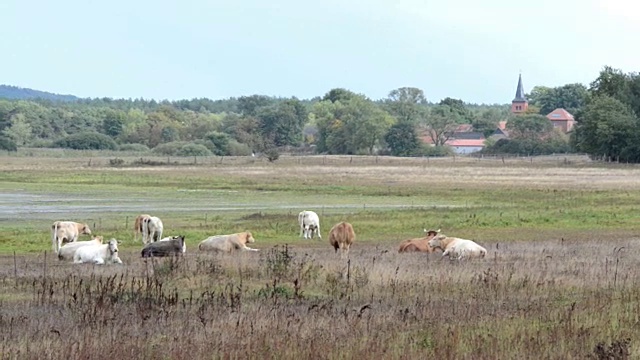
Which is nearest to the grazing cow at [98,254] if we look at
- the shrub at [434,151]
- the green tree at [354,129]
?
the shrub at [434,151]

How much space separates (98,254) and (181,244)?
8.23 feet

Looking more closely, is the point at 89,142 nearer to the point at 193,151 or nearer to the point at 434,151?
the point at 193,151

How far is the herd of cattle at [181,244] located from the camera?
83.9 ft

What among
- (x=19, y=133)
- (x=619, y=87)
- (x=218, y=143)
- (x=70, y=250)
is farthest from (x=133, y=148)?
(x=70, y=250)

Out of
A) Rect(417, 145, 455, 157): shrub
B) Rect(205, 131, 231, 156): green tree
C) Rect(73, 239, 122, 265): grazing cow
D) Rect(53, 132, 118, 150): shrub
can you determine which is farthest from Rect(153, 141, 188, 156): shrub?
Rect(73, 239, 122, 265): grazing cow

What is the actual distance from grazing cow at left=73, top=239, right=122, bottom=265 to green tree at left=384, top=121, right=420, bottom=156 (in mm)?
152971

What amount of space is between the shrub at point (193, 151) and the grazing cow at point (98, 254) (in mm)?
133818

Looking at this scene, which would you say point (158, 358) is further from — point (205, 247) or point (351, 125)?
point (351, 125)

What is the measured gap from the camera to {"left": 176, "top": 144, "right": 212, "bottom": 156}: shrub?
524 feet

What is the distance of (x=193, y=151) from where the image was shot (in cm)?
16075

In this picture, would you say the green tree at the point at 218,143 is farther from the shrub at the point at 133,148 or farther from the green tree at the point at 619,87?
the green tree at the point at 619,87

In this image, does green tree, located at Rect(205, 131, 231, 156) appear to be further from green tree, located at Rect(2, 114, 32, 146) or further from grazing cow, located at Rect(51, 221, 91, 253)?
grazing cow, located at Rect(51, 221, 91, 253)

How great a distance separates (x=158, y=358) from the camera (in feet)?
38.9

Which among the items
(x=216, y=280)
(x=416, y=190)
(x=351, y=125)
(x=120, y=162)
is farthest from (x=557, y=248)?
(x=351, y=125)
